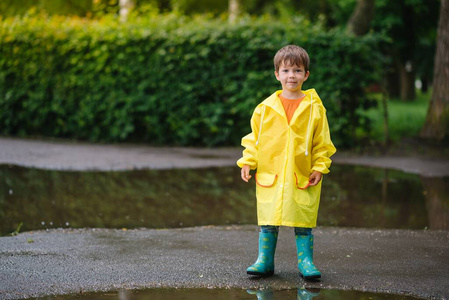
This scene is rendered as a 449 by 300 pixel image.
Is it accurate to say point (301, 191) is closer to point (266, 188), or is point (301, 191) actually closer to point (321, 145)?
point (266, 188)

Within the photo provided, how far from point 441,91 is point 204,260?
9.37 m

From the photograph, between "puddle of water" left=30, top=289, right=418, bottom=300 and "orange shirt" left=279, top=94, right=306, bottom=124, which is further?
"orange shirt" left=279, top=94, right=306, bottom=124

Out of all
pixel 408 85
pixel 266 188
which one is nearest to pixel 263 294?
pixel 266 188

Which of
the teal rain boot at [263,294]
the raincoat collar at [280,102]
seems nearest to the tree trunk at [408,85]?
the raincoat collar at [280,102]

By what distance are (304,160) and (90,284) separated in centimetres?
168

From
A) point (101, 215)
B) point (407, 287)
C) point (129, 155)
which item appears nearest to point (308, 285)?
point (407, 287)

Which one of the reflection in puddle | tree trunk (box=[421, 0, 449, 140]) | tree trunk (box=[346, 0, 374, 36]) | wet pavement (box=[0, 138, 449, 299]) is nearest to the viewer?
wet pavement (box=[0, 138, 449, 299])

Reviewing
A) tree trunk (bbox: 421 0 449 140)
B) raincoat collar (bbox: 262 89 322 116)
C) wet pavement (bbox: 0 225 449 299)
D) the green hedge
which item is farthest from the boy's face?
tree trunk (bbox: 421 0 449 140)

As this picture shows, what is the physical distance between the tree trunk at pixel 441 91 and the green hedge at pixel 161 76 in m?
1.32

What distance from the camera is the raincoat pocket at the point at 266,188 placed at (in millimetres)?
4668

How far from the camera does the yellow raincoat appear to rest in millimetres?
4617

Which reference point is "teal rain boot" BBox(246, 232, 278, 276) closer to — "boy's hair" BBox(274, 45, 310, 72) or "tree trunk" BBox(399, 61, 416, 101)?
"boy's hair" BBox(274, 45, 310, 72)

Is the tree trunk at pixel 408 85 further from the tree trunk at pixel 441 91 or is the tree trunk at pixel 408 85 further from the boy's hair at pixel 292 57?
the boy's hair at pixel 292 57

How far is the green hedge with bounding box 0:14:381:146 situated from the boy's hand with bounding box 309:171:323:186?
814 centimetres
